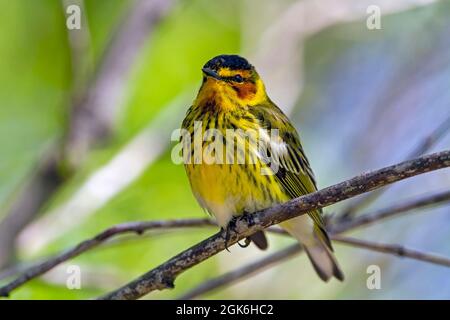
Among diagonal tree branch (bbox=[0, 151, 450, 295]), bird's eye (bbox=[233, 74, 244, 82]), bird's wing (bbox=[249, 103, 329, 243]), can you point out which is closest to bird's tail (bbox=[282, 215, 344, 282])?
bird's wing (bbox=[249, 103, 329, 243])

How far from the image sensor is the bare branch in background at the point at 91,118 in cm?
490

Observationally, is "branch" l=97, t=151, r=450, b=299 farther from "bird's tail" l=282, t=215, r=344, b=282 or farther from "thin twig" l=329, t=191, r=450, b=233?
"bird's tail" l=282, t=215, r=344, b=282

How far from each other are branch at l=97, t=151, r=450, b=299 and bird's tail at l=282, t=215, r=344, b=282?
94 cm

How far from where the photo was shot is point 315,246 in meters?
4.60

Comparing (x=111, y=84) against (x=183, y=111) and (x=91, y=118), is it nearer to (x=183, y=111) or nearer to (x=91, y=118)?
(x=91, y=118)

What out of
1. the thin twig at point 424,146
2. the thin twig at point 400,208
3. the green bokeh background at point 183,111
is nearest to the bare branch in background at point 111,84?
the green bokeh background at point 183,111

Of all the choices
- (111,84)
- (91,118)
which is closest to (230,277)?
(91,118)

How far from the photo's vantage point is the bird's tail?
4500mm

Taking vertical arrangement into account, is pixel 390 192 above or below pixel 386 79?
below

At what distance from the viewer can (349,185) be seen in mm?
2807

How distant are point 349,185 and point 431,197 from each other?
1027 millimetres

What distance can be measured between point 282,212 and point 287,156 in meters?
1.26
